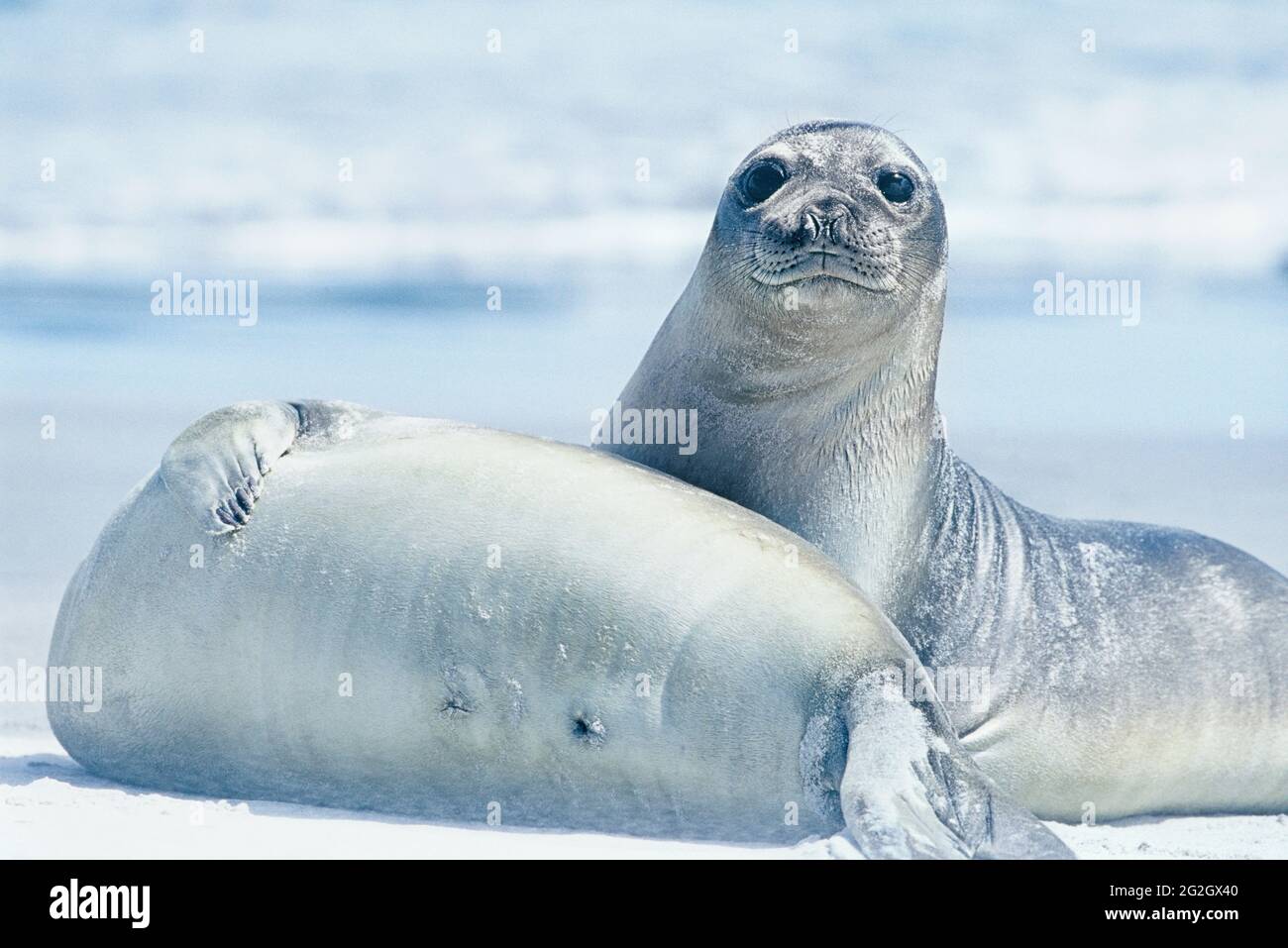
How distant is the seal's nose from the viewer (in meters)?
5.45

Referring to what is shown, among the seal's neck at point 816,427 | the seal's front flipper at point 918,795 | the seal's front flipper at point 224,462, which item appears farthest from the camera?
the seal's neck at point 816,427

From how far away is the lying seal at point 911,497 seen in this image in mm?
5684

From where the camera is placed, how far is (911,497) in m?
5.96

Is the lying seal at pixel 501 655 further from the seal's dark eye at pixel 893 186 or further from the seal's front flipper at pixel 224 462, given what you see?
the seal's dark eye at pixel 893 186

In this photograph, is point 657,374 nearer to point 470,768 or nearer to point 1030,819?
point 470,768

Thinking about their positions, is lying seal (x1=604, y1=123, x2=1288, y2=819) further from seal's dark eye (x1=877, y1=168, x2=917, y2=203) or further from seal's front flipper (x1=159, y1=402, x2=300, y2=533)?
seal's front flipper (x1=159, y1=402, x2=300, y2=533)

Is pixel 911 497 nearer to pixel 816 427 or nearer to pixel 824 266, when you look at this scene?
pixel 816 427

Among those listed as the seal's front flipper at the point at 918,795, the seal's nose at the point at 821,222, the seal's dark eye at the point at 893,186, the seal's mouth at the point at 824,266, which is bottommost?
the seal's front flipper at the point at 918,795

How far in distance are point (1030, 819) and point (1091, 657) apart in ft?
5.20

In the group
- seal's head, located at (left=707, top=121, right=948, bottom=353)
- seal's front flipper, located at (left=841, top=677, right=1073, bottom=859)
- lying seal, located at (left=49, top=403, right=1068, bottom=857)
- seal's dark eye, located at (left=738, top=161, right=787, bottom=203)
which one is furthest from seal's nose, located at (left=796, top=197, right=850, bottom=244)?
seal's front flipper, located at (left=841, top=677, right=1073, bottom=859)

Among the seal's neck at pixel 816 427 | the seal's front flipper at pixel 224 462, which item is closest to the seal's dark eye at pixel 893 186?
the seal's neck at pixel 816 427

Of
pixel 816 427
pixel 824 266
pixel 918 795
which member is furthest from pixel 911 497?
pixel 918 795

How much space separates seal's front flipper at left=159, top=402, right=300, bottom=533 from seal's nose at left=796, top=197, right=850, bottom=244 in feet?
5.27

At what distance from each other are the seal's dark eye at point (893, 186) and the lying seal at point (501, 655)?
1196 mm
